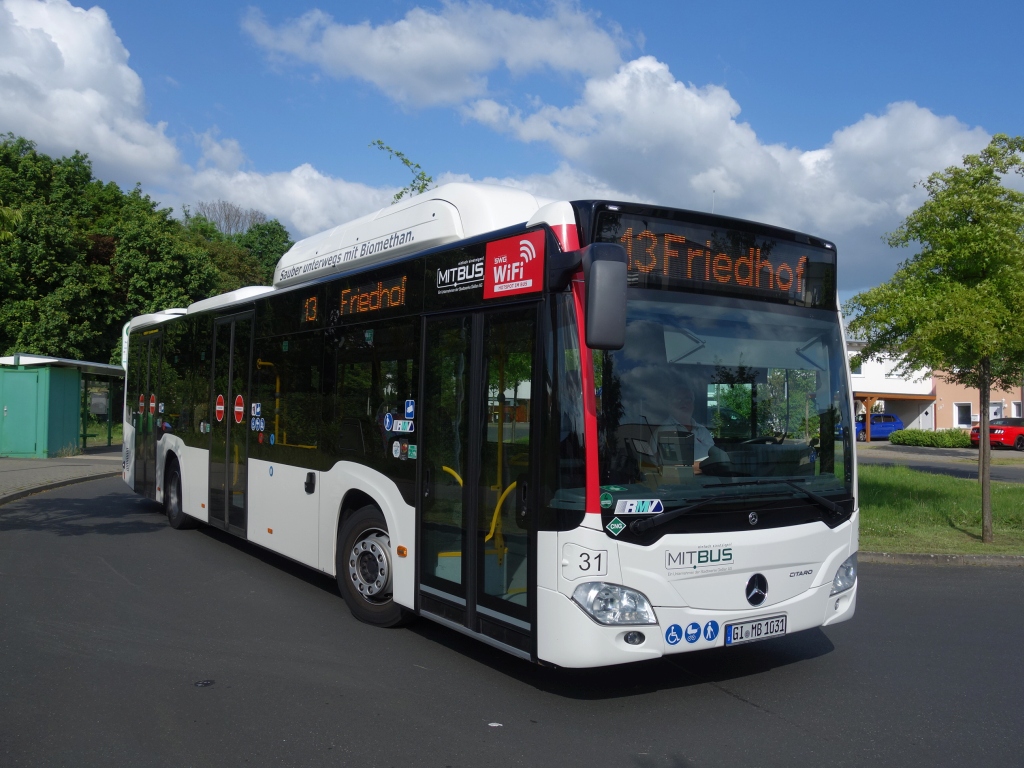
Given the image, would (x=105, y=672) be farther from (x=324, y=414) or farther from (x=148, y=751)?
(x=324, y=414)

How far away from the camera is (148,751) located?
14.9 ft

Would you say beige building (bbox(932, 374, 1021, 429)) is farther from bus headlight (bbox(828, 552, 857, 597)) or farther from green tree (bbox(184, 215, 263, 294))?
bus headlight (bbox(828, 552, 857, 597))

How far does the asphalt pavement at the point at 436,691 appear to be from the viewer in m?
4.59

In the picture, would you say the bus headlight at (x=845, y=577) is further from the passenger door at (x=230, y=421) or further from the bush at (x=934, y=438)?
the bush at (x=934, y=438)

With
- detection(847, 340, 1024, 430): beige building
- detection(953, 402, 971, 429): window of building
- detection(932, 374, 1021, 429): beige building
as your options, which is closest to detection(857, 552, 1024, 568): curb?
detection(847, 340, 1024, 430): beige building

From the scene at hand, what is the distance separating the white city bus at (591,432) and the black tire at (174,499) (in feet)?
16.4

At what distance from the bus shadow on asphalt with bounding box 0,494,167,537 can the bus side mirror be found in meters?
9.23

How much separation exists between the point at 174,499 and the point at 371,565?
5954 mm

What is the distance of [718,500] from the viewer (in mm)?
5156

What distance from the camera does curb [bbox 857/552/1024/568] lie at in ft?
34.7

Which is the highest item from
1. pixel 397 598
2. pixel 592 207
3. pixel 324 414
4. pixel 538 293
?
pixel 592 207

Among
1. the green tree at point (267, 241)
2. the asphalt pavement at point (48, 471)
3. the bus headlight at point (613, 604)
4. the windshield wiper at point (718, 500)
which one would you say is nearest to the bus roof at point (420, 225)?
the windshield wiper at point (718, 500)

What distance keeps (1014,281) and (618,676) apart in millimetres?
8736

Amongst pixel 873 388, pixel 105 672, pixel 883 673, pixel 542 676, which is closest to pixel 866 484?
pixel 883 673
